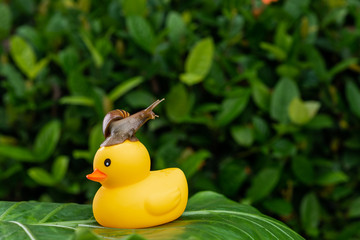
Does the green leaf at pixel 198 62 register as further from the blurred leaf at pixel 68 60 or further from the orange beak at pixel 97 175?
the orange beak at pixel 97 175

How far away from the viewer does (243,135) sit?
76.0 inches

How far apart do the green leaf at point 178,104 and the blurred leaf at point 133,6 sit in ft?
1.47

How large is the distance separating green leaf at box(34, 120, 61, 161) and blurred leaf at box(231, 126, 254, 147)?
819 mm

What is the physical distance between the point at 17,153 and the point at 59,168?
0.20 m

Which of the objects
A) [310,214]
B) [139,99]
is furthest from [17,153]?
[310,214]

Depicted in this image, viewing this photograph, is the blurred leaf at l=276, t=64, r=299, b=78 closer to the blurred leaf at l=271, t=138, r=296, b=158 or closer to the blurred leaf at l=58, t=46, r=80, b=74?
the blurred leaf at l=271, t=138, r=296, b=158

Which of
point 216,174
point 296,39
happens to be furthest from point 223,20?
point 216,174

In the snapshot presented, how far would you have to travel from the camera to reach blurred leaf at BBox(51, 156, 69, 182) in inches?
74.5

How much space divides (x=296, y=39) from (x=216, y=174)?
0.76 m

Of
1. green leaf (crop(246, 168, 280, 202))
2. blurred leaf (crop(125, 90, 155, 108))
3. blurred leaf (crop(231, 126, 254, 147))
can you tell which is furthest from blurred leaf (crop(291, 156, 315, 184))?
blurred leaf (crop(125, 90, 155, 108))

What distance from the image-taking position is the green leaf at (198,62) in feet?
6.23

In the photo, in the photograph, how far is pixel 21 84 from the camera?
6.76ft

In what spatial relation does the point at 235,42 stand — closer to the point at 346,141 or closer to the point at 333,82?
the point at 333,82

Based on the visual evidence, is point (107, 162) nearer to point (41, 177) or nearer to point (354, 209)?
point (41, 177)
